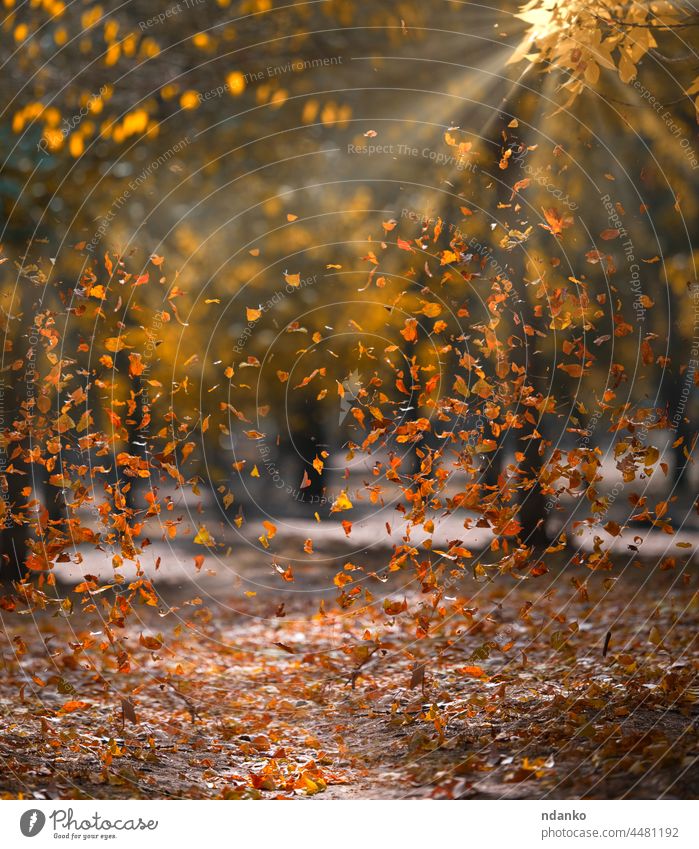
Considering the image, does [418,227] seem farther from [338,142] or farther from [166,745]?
[166,745]

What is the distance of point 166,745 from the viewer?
22.9 ft

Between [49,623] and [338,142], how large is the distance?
924 cm

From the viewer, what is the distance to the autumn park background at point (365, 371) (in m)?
6.49

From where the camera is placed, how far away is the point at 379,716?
7.49m
